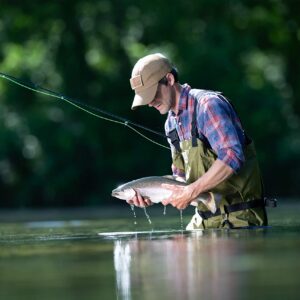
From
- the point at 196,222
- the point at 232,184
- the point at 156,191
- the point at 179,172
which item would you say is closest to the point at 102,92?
the point at 196,222

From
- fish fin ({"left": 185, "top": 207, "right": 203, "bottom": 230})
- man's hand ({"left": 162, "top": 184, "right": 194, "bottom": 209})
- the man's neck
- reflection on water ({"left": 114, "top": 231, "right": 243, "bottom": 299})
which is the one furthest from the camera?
fish fin ({"left": 185, "top": 207, "right": 203, "bottom": 230})

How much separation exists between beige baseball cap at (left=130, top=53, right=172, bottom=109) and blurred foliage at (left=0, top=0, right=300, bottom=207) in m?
17.3

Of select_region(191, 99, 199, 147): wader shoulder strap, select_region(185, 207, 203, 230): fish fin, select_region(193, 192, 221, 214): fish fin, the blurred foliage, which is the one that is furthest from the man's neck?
the blurred foliage

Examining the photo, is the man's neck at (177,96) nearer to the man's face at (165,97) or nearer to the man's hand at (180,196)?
the man's face at (165,97)

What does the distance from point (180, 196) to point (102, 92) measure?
1894 centimetres

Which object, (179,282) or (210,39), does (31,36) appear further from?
(179,282)

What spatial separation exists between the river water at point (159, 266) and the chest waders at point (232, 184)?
0.16 meters

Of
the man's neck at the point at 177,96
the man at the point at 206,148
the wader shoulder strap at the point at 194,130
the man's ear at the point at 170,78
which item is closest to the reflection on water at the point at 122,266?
the man at the point at 206,148

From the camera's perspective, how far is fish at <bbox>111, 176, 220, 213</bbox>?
8.33 meters

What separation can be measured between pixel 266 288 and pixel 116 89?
2218 centimetres

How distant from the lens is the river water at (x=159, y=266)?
16.1 ft

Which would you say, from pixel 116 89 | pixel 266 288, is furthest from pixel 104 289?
pixel 116 89

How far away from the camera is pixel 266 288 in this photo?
4863 mm

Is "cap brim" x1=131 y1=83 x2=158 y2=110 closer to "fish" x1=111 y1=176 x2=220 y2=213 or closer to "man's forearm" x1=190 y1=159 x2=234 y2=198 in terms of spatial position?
"fish" x1=111 y1=176 x2=220 y2=213
